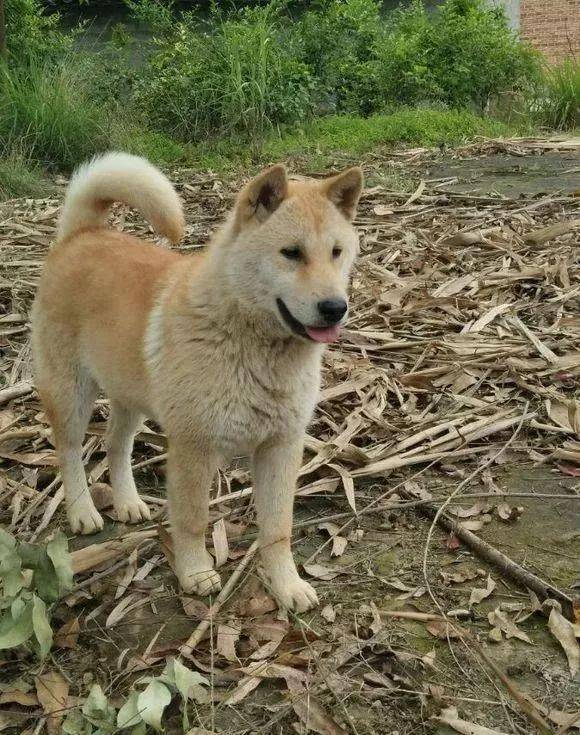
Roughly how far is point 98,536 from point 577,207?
4827mm

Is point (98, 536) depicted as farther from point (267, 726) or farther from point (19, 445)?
point (267, 726)

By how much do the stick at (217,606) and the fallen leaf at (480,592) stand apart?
839 millimetres

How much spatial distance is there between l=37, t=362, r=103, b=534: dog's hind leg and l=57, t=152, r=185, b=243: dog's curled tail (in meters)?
0.70

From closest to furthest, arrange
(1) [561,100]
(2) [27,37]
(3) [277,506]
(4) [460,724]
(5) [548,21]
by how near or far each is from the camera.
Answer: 1. (4) [460,724]
2. (3) [277,506]
3. (2) [27,37]
4. (1) [561,100]
5. (5) [548,21]

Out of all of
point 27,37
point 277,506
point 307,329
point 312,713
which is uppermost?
point 27,37

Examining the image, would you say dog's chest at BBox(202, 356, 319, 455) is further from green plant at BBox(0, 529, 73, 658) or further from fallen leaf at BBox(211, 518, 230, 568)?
green plant at BBox(0, 529, 73, 658)

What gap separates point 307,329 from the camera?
2.64m

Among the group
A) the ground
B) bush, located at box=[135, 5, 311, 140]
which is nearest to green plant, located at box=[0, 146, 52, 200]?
the ground

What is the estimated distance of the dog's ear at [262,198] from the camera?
2756mm

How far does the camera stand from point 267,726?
2176 millimetres

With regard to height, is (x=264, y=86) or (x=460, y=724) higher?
(x=264, y=86)

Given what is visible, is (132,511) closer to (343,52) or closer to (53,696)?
(53,696)

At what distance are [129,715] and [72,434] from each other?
4.66 ft

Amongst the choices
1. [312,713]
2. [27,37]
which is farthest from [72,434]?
[27,37]
